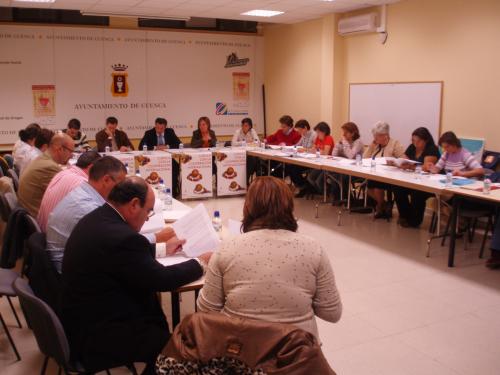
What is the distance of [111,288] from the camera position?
208 centimetres

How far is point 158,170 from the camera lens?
24.3 ft

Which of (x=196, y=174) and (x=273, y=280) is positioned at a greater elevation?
(x=273, y=280)

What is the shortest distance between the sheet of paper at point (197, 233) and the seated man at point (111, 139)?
5440 mm

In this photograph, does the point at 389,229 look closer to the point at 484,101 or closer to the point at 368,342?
the point at 484,101

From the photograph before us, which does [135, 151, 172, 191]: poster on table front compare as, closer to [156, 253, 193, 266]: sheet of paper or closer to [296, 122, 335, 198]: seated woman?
[296, 122, 335, 198]: seated woman

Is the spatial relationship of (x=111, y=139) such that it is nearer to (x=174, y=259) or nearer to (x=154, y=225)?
(x=154, y=225)

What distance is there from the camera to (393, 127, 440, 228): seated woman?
602 centimetres

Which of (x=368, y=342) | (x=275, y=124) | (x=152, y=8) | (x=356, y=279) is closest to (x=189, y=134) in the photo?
(x=275, y=124)

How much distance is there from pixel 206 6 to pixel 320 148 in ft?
9.53

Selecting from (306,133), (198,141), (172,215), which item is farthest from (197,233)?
(198,141)

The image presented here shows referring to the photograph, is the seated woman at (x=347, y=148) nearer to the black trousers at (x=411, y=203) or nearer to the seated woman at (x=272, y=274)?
the black trousers at (x=411, y=203)

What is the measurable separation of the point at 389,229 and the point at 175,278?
431 cm

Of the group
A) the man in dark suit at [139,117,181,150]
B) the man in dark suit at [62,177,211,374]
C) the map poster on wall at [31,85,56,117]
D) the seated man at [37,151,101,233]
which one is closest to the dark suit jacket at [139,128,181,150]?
the man in dark suit at [139,117,181,150]

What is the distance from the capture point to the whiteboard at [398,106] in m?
7.13
